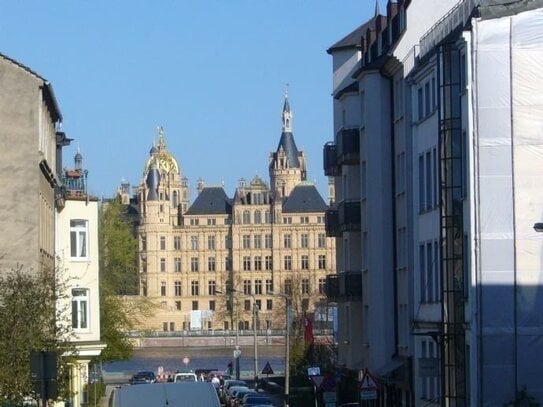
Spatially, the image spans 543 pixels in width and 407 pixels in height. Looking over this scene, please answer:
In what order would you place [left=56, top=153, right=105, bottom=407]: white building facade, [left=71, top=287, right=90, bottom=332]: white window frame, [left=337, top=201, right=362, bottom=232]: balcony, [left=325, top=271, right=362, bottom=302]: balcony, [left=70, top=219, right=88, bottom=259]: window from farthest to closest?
1. [left=337, top=201, right=362, bottom=232]: balcony
2. [left=325, top=271, right=362, bottom=302]: balcony
3. [left=70, top=219, right=88, bottom=259]: window
4. [left=71, top=287, right=90, bottom=332]: white window frame
5. [left=56, top=153, right=105, bottom=407]: white building facade

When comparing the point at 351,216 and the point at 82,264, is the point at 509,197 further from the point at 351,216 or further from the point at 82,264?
the point at 82,264

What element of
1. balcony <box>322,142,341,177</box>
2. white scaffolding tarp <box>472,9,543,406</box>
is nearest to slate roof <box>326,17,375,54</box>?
balcony <box>322,142,341,177</box>

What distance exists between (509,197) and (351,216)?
64.1 ft

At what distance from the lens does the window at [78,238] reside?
182 ft

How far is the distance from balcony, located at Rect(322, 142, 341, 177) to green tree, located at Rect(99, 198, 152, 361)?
12770 millimetres

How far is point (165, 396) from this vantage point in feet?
82.2

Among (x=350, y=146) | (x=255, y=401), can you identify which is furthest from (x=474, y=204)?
(x=255, y=401)

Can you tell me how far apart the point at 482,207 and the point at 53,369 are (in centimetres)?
1502

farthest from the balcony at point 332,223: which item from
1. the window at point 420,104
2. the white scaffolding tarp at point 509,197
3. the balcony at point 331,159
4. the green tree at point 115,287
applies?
the white scaffolding tarp at point 509,197

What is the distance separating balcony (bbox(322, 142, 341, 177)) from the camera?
197 ft

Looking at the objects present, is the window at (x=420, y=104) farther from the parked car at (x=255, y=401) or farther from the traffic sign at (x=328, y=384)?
the parked car at (x=255, y=401)

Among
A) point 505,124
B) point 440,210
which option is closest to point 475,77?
point 505,124

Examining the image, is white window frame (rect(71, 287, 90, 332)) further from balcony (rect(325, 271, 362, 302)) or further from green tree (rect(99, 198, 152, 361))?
green tree (rect(99, 198, 152, 361))

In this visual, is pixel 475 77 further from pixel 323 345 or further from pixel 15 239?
pixel 323 345
